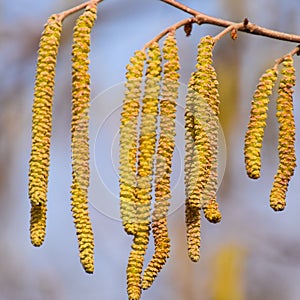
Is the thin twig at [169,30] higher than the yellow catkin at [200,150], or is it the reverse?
the thin twig at [169,30]

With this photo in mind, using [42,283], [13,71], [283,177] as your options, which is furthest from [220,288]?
[283,177]

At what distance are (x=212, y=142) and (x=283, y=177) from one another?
0.41ft

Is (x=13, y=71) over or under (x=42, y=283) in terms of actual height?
over

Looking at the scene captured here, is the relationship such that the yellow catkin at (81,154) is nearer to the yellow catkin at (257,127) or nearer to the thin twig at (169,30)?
the thin twig at (169,30)

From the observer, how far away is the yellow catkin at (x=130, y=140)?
1.03 meters

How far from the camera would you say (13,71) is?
3943mm

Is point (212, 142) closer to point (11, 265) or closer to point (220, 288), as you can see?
point (220, 288)

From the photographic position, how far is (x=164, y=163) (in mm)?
1071

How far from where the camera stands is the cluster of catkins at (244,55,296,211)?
112 cm

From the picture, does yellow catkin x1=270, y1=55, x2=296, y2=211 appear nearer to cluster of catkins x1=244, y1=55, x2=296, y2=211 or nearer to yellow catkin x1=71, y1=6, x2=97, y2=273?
cluster of catkins x1=244, y1=55, x2=296, y2=211

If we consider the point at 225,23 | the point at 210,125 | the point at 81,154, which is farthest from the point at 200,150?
the point at 225,23

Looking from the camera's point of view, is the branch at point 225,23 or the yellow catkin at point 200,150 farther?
the branch at point 225,23

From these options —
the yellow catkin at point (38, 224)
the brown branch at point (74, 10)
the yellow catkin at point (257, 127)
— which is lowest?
the yellow catkin at point (38, 224)

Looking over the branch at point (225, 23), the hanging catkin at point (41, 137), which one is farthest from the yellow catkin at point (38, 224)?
the branch at point (225, 23)
